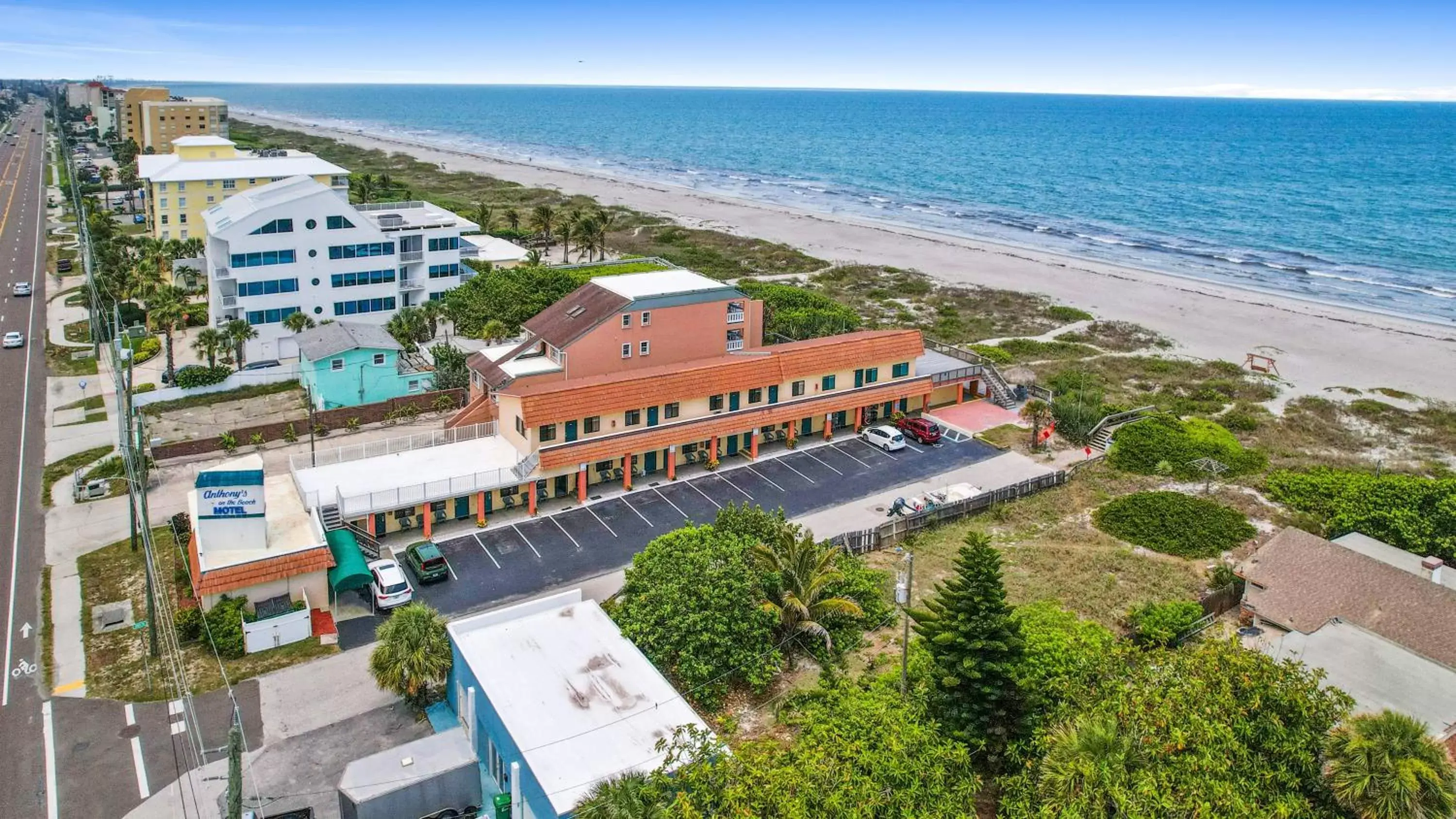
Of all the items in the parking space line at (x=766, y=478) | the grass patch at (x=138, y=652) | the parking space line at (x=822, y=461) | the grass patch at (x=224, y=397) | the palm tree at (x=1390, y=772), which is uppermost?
the palm tree at (x=1390, y=772)

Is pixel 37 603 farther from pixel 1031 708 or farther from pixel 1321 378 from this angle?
pixel 1321 378

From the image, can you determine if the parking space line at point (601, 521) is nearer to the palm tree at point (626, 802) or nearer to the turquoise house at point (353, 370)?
the turquoise house at point (353, 370)

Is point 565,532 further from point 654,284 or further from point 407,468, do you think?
point 654,284

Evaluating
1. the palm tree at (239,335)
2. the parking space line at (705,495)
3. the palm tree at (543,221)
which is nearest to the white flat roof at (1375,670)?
the parking space line at (705,495)

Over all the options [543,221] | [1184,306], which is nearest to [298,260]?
[543,221]

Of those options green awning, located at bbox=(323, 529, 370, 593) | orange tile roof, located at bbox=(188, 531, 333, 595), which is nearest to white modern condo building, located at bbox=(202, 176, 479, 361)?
green awning, located at bbox=(323, 529, 370, 593)

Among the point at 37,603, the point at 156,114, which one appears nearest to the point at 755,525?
the point at 37,603

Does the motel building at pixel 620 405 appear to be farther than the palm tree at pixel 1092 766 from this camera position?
Yes
